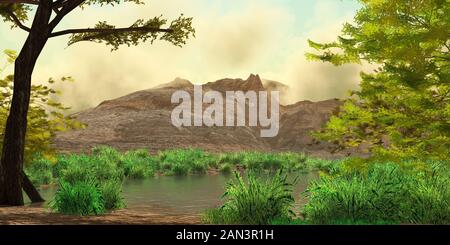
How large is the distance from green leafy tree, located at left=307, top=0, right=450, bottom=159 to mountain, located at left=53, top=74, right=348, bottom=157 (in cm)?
3543

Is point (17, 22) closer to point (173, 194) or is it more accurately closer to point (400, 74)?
point (173, 194)

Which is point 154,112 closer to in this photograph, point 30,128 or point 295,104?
point 295,104

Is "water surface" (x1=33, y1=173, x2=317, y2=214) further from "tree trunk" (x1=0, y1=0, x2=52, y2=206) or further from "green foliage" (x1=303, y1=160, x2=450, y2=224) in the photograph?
"green foliage" (x1=303, y1=160, x2=450, y2=224)

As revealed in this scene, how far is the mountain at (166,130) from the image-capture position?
56.2 meters

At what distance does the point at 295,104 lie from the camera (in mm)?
95188

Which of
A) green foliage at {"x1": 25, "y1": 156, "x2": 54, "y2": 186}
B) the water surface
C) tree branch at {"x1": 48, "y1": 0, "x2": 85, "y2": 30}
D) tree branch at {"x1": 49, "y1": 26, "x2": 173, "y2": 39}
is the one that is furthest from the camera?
green foliage at {"x1": 25, "y1": 156, "x2": 54, "y2": 186}

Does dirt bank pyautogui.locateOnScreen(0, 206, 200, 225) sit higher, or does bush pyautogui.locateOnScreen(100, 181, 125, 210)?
bush pyautogui.locateOnScreen(100, 181, 125, 210)

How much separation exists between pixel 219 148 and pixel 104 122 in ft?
42.6

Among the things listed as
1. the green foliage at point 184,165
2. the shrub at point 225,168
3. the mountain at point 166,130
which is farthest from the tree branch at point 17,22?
the mountain at point 166,130

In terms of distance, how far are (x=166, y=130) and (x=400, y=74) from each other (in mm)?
51379

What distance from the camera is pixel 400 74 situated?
1168 cm

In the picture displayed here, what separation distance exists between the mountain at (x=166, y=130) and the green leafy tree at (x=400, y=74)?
35.4 m

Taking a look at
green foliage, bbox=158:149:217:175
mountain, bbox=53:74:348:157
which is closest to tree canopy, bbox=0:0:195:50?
green foliage, bbox=158:149:217:175

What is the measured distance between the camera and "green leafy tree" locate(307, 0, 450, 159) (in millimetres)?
11406
